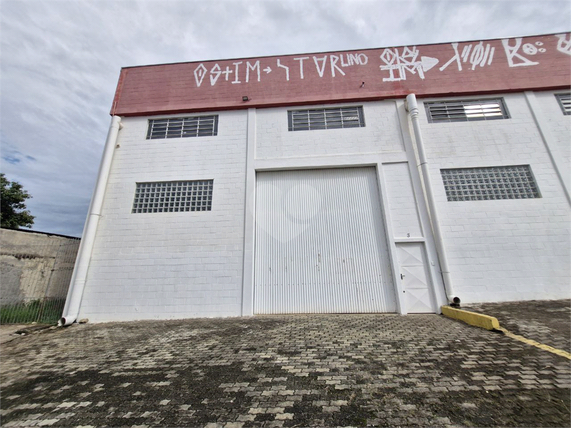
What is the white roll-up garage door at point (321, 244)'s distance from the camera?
6.37m

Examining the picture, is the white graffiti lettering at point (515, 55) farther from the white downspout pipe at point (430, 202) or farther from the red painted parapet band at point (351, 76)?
the white downspout pipe at point (430, 202)

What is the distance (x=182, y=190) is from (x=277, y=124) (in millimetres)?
4050

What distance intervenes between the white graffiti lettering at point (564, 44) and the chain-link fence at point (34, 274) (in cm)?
1890

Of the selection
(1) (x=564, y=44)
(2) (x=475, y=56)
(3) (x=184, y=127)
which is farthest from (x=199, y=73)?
(1) (x=564, y=44)

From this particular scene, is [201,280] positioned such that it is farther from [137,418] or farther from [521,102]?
[521,102]

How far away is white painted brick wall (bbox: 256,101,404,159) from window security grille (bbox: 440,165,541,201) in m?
2.01

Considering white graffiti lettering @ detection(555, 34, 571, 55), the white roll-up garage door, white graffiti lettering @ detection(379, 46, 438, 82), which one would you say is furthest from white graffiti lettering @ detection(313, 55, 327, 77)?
white graffiti lettering @ detection(555, 34, 571, 55)

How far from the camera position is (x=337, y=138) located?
7723 mm

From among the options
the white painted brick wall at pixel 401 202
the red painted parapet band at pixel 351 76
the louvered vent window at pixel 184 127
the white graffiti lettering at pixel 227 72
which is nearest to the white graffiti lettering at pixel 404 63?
the red painted parapet band at pixel 351 76

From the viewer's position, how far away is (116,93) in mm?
8742

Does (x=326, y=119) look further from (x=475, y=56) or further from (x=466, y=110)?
(x=475, y=56)

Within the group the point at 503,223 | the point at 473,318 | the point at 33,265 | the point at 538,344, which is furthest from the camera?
the point at 33,265

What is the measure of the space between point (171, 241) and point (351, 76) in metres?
8.69

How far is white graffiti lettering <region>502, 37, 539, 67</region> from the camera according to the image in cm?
806
